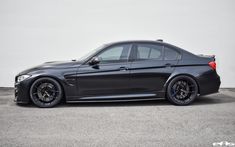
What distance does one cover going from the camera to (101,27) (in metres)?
10.7

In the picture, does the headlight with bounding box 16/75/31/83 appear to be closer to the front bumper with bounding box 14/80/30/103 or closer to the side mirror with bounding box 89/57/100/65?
the front bumper with bounding box 14/80/30/103

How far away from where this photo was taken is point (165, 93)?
291 inches

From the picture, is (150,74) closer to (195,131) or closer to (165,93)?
(165,93)

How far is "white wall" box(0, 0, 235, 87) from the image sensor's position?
416 inches

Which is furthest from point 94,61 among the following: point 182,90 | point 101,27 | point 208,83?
point 101,27

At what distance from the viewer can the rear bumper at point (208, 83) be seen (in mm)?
7438

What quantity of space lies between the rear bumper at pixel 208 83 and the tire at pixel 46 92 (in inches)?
126

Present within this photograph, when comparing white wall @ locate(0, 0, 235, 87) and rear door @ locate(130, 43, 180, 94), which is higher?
white wall @ locate(0, 0, 235, 87)

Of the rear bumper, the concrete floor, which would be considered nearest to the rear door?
the concrete floor

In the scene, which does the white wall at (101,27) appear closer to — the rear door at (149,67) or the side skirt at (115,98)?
the rear door at (149,67)

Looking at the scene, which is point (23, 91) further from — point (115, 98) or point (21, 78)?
point (115, 98)

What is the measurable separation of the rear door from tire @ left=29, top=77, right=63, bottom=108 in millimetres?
1661

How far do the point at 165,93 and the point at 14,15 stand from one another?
19.6 ft

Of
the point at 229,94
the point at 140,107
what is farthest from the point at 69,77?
the point at 229,94
